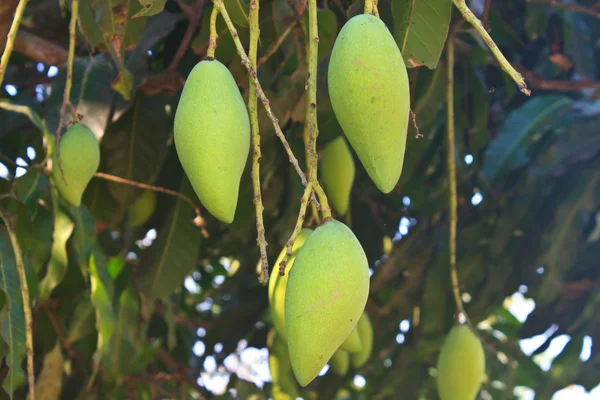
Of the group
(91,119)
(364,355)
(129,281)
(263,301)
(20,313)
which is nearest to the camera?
(20,313)

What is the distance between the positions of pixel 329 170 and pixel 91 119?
1.27 ft

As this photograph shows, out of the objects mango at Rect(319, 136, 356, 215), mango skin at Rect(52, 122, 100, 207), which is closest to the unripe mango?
mango at Rect(319, 136, 356, 215)

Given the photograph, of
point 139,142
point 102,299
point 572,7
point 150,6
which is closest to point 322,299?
point 150,6

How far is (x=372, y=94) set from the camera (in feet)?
2.14

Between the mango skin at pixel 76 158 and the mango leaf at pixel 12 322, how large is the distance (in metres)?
0.12

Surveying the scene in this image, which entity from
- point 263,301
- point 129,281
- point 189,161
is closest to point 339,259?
point 189,161

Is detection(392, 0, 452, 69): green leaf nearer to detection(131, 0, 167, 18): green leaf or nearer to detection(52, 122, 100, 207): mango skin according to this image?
detection(131, 0, 167, 18): green leaf

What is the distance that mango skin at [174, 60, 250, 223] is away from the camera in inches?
26.0

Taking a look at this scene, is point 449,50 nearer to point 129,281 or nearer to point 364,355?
point 364,355

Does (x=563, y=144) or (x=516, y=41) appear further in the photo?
(x=516, y=41)

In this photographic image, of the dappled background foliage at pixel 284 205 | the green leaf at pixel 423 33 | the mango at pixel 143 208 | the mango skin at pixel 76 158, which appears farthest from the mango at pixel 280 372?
the green leaf at pixel 423 33

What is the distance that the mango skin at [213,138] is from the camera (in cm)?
66

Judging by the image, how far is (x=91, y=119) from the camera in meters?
1.24

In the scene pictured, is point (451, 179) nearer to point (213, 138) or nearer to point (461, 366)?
point (461, 366)
